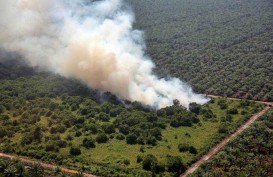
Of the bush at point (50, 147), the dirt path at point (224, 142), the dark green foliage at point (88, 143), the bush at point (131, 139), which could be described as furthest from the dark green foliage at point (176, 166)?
the bush at point (50, 147)

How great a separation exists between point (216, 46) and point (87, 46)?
57758 millimetres

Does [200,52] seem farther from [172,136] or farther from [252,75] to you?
[172,136]

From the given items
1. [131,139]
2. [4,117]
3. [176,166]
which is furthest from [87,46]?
[176,166]

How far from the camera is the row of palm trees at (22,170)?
5809cm

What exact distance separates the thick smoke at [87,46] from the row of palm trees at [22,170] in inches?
1215

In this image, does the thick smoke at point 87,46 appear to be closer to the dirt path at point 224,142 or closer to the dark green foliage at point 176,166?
the dirt path at point 224,142

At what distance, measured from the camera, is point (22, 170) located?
2314 inches

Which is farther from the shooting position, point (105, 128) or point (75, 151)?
point (105, 128)

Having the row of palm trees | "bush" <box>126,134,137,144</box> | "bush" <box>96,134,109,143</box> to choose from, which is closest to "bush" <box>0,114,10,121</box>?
"bush" <box>96,134,109,143</box>

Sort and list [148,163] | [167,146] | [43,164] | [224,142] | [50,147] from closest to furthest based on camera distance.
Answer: [148,163] < [43,164] < [50,147] < [167,146] < [224,142]

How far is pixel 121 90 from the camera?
91.6 m

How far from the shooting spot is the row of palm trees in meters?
58.1

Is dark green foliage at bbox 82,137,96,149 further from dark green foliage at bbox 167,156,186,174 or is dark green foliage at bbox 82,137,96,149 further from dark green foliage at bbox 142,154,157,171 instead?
dark green foliage at bbox 167,156,186,174

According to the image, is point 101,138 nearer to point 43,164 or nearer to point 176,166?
point 43,164
